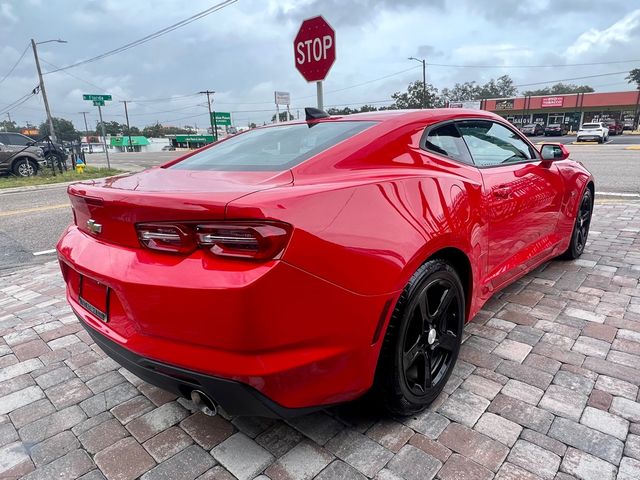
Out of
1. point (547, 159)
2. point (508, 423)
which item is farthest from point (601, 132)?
point (508, 423)

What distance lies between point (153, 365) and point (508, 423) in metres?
1.56

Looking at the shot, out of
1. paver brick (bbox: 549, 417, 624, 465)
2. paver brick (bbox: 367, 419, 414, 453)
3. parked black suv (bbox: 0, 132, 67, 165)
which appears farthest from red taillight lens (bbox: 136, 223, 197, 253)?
parked black suv (bbox: 0, 132, 67, 165)

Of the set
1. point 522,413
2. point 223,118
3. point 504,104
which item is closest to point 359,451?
point 522,413

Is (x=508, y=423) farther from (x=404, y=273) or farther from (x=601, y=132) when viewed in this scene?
(x=601, y=132)

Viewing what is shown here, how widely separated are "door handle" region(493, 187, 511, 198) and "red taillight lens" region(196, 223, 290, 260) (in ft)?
5.20

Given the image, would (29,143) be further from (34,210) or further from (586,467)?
(586,467)

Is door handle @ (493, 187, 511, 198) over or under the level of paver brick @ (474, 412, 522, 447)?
over

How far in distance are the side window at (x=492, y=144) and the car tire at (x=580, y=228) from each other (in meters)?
1.11

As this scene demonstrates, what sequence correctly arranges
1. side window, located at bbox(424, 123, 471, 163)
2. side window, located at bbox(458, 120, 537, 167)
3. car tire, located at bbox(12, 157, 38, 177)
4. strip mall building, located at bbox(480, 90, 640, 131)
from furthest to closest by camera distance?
1. strip mall building, located at bbox(480, 90, 640, 131)
2. car tire, located at bbox(12, 157, 38, 177)
3. side window, located at bbox(458, 120, 537, 167)
4. side window, located at bbox(424, 123, 471, 163)

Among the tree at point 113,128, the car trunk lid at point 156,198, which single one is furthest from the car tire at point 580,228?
the tree at point 113,128

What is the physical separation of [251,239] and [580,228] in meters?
3.92

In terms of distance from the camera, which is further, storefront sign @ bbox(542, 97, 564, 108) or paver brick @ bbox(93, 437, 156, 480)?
storefront sign @ bbox(542, 97, 564, 108)

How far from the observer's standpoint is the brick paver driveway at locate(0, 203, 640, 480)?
1.75 metres

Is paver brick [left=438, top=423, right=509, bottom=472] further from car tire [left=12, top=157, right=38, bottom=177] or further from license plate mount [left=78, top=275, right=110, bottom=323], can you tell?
car tire [left=12, top=157, right=38, bottom=177]
